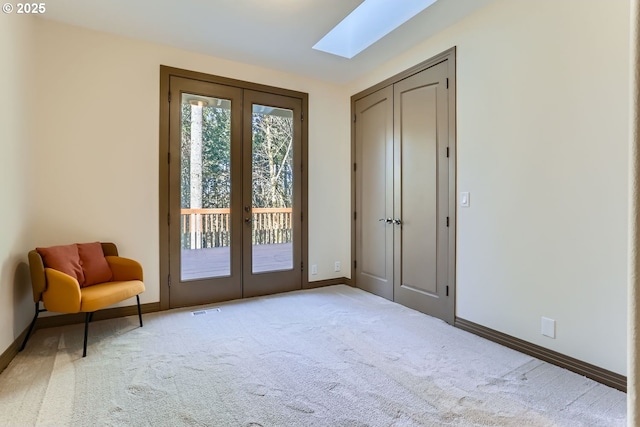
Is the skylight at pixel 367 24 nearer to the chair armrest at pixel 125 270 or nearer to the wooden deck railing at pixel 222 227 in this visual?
the wooden deck railing at pixel 222 227

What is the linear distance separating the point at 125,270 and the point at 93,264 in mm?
248

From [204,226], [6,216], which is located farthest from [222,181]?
[6,216]

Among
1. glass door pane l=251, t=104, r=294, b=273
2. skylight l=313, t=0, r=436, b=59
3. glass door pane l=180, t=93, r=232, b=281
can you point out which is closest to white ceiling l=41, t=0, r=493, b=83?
skylight l=313, t=0, r=436, b=59

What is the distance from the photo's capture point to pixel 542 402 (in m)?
1.84

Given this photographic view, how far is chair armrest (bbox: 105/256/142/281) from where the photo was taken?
2949 millimetres

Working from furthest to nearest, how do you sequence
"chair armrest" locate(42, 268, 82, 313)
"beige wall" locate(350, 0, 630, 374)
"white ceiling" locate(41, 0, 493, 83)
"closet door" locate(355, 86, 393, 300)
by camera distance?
"closet door" locate(355, 86, 393, 300), "white ceiling" locate(41, 0, 493, 83), "chair armrest" locate(42, 268, 82, 313), "beige wall" locate(350, 0, 630, 374)

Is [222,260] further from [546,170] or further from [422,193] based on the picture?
[546,170]

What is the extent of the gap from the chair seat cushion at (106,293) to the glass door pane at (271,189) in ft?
4.52

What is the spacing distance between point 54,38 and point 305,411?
3.65 metres

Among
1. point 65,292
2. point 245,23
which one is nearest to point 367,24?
point 245,23

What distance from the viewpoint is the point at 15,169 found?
2.44 metres

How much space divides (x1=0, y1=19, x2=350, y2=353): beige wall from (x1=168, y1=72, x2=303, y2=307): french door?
21 centimetres

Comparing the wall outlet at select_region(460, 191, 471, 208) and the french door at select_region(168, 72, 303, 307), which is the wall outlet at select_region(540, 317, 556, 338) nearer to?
the wall outlet at select_region(460, 191, 471, 208)

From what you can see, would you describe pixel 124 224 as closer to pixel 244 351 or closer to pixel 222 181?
pixel 222 181
